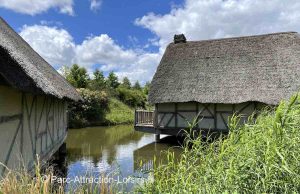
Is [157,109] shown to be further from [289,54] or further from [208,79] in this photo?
[289,54]

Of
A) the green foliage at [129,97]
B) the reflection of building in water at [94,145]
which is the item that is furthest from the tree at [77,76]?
the reflection of building in water at [94,145]

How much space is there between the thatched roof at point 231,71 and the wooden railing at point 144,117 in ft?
3.47

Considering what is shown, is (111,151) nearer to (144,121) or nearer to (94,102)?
(144,121)

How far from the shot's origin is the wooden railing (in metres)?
17.0

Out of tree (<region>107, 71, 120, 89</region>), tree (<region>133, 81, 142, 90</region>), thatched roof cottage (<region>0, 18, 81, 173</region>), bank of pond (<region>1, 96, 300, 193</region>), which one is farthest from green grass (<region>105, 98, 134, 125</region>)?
tree (<region>133, 81, 142, 90</region>)

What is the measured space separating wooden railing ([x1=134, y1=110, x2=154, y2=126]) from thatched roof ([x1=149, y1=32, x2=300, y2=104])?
1059 millimetres

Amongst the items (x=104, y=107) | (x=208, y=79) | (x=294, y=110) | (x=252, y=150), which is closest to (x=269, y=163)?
(x=252, y=150)

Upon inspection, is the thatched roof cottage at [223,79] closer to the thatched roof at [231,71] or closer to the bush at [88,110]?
the thatched roof at [231,71]

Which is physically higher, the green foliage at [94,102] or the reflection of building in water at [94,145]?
the green foliage at [94,102]

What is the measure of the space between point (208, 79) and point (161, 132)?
10.4 ft

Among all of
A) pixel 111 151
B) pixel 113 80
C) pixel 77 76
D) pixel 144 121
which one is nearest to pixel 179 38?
pixel 144 121

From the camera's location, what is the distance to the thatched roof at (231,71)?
14422mm

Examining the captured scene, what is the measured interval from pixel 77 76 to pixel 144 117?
46.5ft

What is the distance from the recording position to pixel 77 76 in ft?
97.9
